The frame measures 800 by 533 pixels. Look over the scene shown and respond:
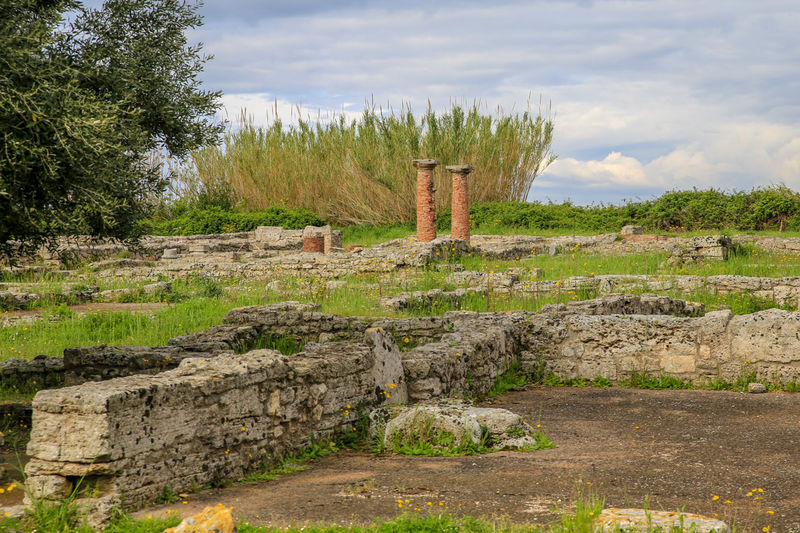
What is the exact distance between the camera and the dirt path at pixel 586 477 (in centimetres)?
525

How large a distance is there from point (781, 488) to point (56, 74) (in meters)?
7.42

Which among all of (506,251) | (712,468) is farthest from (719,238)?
(712,468)

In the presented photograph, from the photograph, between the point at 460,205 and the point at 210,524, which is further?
the point at 460,205

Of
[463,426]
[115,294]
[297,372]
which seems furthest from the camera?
[115,294]

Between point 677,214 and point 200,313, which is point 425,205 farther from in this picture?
point 200,313

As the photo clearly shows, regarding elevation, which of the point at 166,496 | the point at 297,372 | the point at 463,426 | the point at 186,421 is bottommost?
the point at 166,496

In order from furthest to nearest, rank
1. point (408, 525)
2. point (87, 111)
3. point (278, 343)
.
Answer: point (278, 343) < point (87, 111) < point (408, 525)

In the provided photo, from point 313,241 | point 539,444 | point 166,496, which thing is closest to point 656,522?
point 539,444

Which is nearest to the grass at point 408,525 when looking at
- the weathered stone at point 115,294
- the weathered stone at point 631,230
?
the weathered stone at point 115,294

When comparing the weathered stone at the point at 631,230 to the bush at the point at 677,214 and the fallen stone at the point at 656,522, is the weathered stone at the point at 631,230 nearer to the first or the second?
the bush at the point at 677,214

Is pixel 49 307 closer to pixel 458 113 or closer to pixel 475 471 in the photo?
pixel 475 471

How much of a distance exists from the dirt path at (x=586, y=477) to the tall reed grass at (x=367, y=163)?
30.2m

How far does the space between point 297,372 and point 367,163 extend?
108 feet

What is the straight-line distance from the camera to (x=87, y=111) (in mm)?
8094
